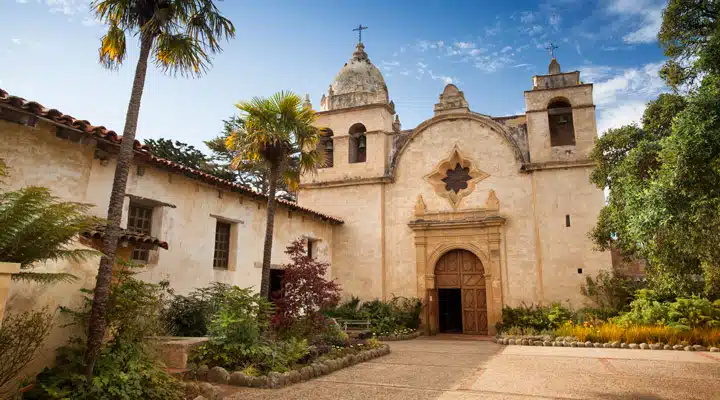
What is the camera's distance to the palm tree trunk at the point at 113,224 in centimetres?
543

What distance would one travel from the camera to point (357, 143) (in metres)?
19.8

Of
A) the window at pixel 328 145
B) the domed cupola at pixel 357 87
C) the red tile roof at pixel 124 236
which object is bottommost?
the red tile roof at pixel 124 236

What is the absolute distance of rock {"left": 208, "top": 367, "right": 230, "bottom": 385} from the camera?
7.09 metres

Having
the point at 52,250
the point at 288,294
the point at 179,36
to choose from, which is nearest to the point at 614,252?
the point at 288,294

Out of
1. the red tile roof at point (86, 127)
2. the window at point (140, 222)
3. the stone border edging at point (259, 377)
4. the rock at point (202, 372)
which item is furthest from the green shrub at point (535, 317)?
the window at point (140, 222)

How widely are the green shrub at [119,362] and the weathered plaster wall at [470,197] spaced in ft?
38.6

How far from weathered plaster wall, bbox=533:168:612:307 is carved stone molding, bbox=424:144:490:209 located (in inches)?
95.5

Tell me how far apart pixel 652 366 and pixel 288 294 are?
748 cm

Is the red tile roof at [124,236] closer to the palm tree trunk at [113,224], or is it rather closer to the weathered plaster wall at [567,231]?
the palm tree trunk at [113,224]

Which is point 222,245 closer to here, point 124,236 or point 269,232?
point 269,232

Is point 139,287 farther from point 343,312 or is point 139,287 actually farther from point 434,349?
point 343,312

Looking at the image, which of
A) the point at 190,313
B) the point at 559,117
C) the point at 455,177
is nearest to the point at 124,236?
the point at 190,313

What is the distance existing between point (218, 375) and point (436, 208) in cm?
1170

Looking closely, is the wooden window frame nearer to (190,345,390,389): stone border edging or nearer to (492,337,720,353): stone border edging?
(190,345,390,389): stone border edging
